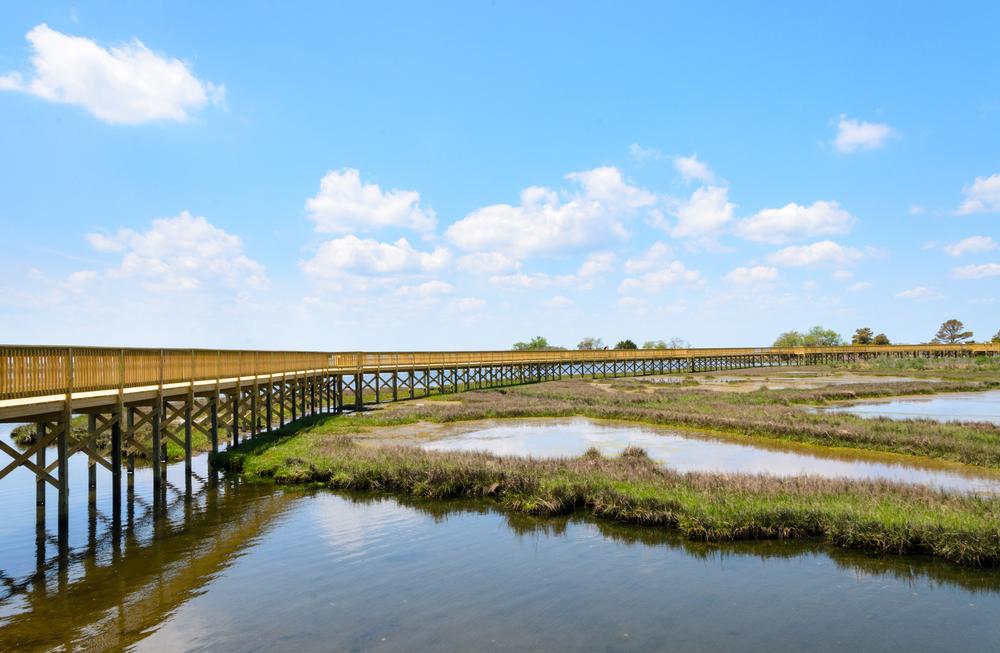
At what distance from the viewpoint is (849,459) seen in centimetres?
2078

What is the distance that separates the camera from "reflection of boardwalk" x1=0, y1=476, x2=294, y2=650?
8.17m

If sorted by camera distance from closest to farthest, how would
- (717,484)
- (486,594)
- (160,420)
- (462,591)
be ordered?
(486,594) → (462,591) → (717,484) → (160,420)

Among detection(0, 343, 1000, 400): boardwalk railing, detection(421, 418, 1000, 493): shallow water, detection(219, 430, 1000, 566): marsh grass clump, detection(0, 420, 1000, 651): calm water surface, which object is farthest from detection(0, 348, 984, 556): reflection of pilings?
detection(421, 418, 1000, 493): shallow water

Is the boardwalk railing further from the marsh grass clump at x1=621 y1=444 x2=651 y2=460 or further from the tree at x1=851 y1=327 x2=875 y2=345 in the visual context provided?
the tree at x1=851 y1=327 x2=875 y2=345

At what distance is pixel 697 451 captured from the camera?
2234 centimetres

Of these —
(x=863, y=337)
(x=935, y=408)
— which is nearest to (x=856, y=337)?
(x=863, y=337)

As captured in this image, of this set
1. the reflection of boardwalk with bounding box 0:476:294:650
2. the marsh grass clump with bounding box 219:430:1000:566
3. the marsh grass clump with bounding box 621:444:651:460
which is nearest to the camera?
the reflection of boardwalk with bounding box 0:476:294:650

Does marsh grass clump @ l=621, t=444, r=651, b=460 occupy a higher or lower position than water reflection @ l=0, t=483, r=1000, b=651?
higher

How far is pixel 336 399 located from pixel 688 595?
107ft

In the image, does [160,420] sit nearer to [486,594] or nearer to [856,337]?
[486,594]

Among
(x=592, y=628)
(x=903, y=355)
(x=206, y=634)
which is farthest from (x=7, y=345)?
(x=903, y=355)

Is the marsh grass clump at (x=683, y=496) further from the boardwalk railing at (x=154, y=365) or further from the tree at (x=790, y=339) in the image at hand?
the tree at (x=790, y=339)

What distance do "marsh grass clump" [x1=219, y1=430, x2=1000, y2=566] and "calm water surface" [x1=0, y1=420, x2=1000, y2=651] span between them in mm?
544

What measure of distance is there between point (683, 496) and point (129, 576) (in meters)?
10.9
